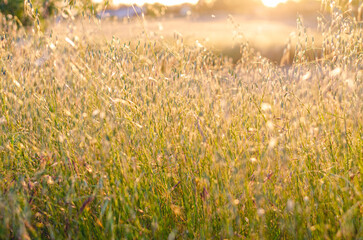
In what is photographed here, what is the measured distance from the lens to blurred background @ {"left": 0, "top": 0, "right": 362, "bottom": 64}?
2.05 meters

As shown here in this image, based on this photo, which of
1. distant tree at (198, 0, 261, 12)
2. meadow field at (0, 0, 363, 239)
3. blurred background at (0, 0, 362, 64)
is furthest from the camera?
distant tree at (198, 0, 261, 12)

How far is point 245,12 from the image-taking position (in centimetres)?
2231

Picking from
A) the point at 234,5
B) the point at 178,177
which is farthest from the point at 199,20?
the point at 178,177

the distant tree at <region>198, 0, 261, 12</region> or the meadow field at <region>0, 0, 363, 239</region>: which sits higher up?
the distant tree at <region>198, 0, 261, 12</region>

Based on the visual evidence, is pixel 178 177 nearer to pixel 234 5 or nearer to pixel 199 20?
pixel 199 20

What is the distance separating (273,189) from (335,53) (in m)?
0.85

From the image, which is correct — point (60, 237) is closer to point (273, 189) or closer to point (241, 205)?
point (241, 205)

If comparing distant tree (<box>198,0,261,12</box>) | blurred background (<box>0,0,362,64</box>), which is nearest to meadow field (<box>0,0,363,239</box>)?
blurred background (<box>0,0,362,64</box>)

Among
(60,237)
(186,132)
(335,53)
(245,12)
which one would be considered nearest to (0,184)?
(60,237)

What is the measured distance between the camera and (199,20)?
19.1m

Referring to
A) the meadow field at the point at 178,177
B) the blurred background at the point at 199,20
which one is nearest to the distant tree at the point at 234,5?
the blurred background at the point at 199,20

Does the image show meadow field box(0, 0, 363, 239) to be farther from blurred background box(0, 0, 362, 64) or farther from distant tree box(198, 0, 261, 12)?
distant tree box(198, 0, 261, 12)

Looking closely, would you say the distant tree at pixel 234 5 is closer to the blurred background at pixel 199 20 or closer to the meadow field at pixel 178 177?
the blurred background at pixel 199 20

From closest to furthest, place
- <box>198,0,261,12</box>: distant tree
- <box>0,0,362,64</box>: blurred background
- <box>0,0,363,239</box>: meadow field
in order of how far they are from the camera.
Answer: <box>0,0,363,239</box>: meadow field → <box>0,0,362,64</box>: blurred background → <box>198,0,261,12</box>: distant tree
